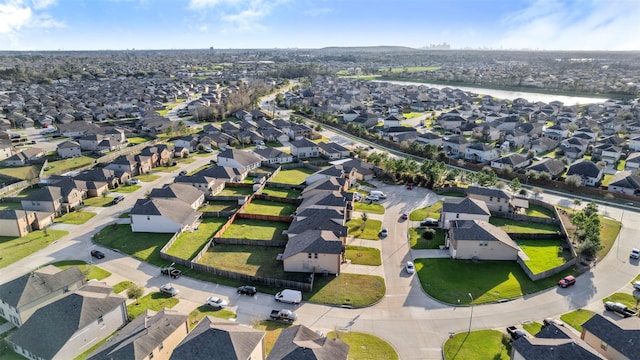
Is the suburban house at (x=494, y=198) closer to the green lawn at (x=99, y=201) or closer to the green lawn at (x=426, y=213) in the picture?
the green lawn at (x=426, y=213)

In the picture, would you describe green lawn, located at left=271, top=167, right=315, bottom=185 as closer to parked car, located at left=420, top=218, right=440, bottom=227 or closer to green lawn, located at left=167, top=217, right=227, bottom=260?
green lawn, located at left=167, top=217, right=227, bottom=260

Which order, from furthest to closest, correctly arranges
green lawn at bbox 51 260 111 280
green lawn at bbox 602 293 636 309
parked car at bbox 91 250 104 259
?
1. parked car at bbox 91 250 104 259
2. green lawn at bbox 51 260 111 280
3. green lawn at bbox 602 293 636 309

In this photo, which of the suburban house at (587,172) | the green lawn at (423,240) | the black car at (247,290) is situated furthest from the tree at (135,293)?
the suburban house at (587,172)

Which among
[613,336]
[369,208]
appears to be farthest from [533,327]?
[369,208]

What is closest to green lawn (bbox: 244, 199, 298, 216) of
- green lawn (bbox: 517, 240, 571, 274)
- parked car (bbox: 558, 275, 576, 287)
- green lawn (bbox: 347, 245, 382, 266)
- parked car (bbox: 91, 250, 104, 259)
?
green lawn (bbox: 347, 245, 382, 266)

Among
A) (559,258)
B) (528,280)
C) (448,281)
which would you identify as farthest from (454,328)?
(559,258)

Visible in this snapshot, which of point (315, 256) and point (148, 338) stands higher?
point (148, 338)

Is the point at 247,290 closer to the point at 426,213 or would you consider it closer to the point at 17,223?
the point at 426,213
